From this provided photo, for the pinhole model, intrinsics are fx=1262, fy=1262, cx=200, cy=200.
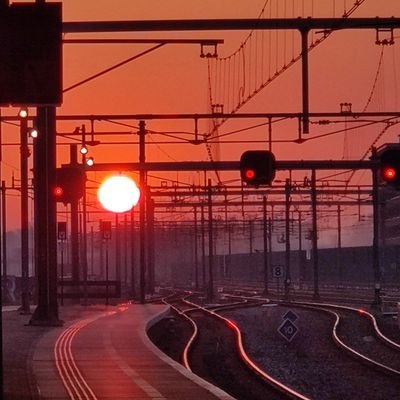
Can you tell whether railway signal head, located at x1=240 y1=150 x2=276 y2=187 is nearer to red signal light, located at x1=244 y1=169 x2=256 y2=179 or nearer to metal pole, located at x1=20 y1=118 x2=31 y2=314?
red signal light, located at x1=244 y1=169 x2=256 y2=179

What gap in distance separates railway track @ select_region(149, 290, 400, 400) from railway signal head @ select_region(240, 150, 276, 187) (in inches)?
154

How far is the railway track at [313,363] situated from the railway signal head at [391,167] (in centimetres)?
397

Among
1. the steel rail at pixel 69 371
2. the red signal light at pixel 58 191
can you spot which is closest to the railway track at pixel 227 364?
the steel rail at pixel 69 371

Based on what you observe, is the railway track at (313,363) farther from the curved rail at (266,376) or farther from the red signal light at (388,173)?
the red signal light at (388,173)

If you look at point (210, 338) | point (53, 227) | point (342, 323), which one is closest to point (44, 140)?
point (53, 227)

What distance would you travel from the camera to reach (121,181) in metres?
31.9

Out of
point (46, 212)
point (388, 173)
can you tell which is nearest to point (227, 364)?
point (46, 212)

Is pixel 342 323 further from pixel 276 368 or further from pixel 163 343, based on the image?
pixel 276 368

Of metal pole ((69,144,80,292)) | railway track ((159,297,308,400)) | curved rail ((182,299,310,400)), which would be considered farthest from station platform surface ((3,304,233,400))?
metal pole ((69,144,80,292))

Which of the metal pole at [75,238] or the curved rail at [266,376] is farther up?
the metal pole at [75,238]

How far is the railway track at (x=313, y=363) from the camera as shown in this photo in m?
24.5

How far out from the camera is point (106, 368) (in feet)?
76.3

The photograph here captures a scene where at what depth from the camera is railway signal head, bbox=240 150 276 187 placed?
2333 cm

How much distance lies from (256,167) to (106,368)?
15.2 feet
